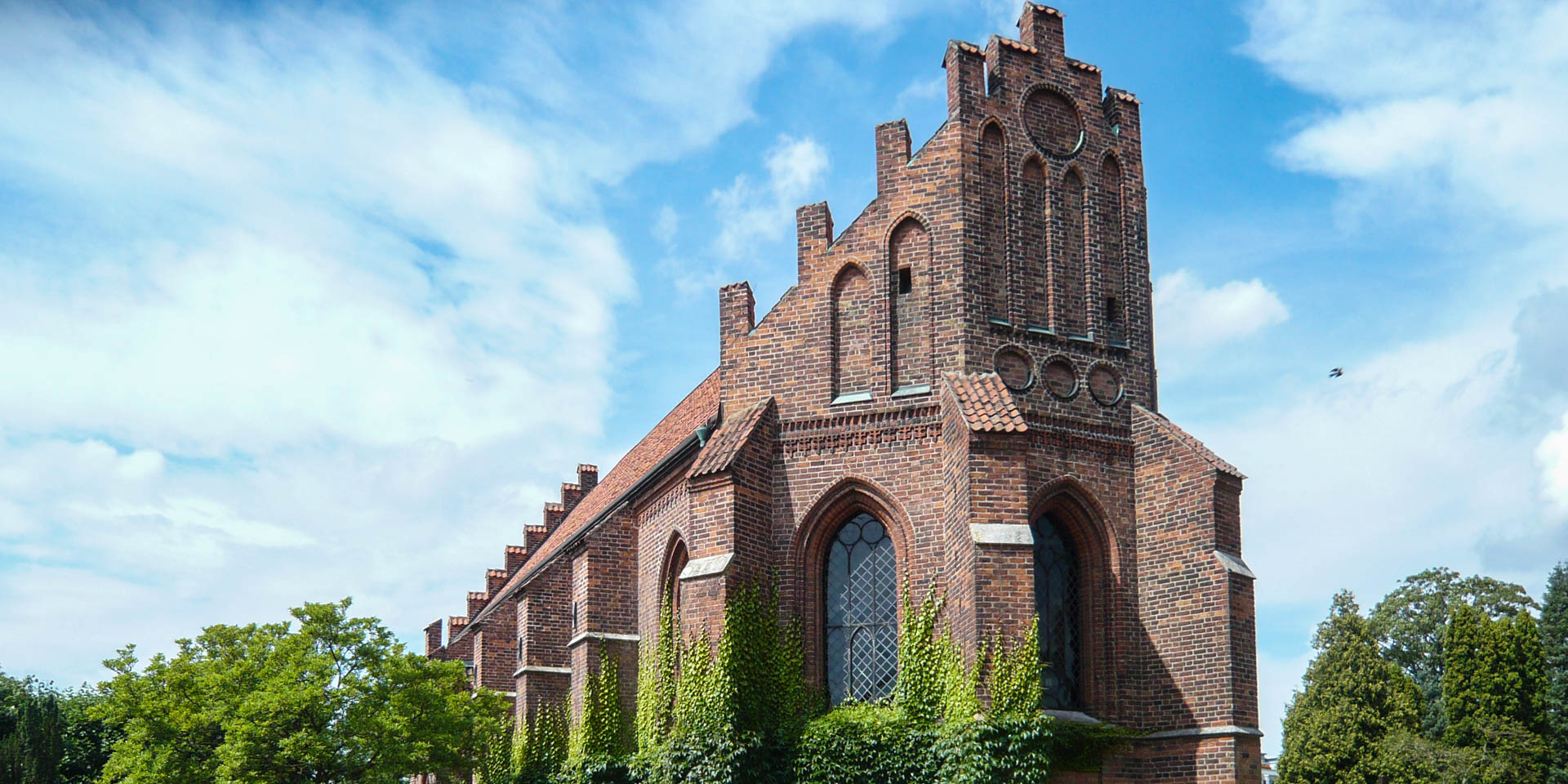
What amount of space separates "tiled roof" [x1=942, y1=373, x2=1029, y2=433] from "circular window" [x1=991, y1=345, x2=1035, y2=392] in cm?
38

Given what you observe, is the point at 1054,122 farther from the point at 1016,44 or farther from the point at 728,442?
the point at 728,442

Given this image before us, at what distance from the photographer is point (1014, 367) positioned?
22094mm

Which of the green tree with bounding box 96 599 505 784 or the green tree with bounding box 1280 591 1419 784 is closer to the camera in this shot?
the green tree with bounding box 96 599 505 784

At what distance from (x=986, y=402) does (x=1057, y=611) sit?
3410mm

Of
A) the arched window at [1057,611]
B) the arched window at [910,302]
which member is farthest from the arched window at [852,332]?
the arched window at [1057,611]

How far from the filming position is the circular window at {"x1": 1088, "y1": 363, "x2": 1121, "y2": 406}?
22.5 meters

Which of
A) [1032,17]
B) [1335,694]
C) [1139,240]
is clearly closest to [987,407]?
[1139,240]

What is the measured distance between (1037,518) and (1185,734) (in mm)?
3719

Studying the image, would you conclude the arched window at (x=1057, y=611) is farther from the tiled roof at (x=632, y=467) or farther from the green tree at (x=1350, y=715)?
the green tree at (x=1350, y=715)

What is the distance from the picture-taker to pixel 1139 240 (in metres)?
23.9

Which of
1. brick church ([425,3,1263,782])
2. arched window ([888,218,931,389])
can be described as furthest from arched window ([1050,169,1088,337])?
arched window ([888,218,931,389])

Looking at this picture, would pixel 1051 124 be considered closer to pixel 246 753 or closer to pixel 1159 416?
pixel 1159 416

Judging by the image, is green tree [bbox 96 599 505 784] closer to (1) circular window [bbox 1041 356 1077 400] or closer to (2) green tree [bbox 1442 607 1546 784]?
(1) circular window [bbox 1041 356 1077 400]

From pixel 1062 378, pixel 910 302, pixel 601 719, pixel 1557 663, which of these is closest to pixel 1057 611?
pixel 1062 378
